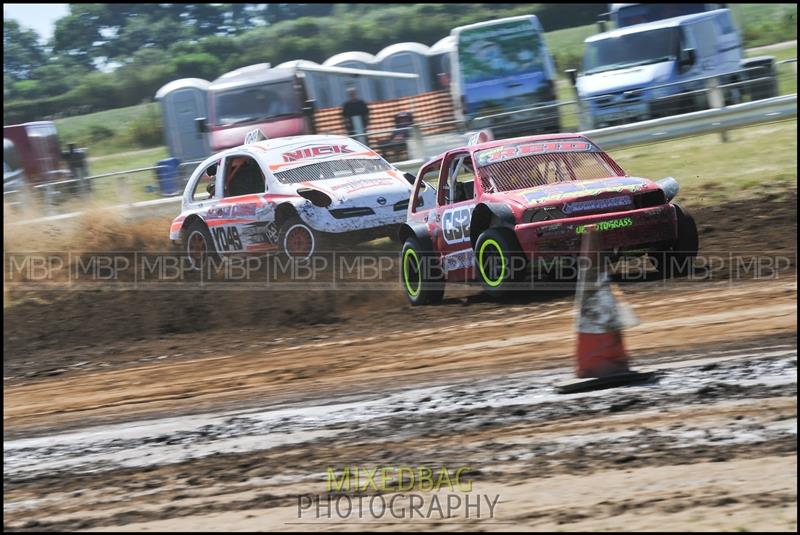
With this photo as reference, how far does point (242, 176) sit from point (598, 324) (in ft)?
24.4

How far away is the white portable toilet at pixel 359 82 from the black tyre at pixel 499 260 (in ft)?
51.0

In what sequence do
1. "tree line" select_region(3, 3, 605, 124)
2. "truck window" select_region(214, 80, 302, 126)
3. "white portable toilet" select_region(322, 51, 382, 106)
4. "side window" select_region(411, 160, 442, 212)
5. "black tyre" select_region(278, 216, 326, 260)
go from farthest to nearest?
"tree line" select_region(3, 3, 605, 124), "white portable toilet" select_region(322, 51, 382, 106), "truck window" select_region(214, 80, 302, 126), "black tyre" select_region(278, 216, 326, 260), "side window" select_region(411, 160, 442, 212)

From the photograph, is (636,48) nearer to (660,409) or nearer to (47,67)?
(660,409)

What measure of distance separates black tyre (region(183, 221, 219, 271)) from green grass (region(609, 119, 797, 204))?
5.51m

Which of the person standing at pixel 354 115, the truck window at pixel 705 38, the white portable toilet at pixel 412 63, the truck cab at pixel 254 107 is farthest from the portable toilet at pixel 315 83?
the truck window at pixel 705 38

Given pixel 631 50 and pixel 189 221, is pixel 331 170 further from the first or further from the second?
pixel 631 50

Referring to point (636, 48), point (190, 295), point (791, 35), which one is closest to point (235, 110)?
point (636, 48)

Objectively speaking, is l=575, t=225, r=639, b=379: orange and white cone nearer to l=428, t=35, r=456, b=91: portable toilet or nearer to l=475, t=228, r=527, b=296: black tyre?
l=475, t=228, r=527, b=296: black tyre

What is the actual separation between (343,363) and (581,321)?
240 centimetres

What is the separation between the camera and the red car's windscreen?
9750 mm

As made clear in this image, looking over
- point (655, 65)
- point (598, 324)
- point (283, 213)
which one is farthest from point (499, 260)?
point (655, 65)

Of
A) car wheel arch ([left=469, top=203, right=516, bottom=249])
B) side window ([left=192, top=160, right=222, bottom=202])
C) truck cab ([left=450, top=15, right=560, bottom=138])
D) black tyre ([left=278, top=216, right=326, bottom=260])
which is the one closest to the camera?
car wheel arch ([left=469, top=203, right=516, bottom=249])

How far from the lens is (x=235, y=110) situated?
67.4ft

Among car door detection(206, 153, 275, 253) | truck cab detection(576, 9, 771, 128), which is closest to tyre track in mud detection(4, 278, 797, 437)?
car door detection(206, 153, 275, 253)
